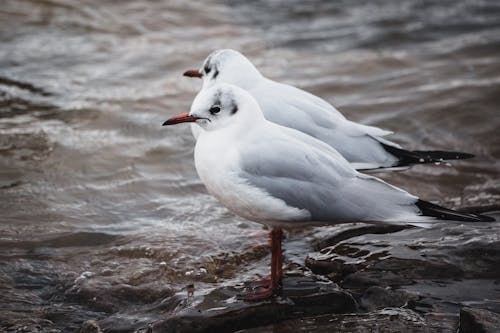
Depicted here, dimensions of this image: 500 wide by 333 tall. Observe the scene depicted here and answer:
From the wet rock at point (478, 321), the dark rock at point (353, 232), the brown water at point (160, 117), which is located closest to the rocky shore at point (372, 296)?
the wet rock at point (478, 321)

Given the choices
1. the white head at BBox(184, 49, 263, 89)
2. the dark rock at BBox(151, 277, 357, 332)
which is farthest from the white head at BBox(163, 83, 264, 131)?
the white head at BBox(184, 49, 263, 89)

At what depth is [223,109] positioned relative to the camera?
4.32 meters

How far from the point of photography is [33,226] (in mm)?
5426

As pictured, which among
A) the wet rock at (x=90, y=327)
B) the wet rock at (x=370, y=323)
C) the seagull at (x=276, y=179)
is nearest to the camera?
the wet rock at (x=370, y=323)

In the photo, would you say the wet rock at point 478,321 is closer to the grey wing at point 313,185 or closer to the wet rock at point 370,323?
the wet rock at point 370,323

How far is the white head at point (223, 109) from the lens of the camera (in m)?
4.30

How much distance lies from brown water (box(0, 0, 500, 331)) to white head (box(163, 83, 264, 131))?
973 millimetres

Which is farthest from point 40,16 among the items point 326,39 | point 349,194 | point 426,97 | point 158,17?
point 349,194

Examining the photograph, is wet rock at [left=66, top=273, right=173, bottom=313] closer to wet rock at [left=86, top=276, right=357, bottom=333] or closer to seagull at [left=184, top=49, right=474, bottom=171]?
wet rock at [left=86, top=276, right=357, bottom=333]

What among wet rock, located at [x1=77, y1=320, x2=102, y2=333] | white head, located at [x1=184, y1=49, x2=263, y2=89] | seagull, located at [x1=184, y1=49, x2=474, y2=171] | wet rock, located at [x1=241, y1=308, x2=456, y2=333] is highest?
white head, located at [x1=184, y1=49, x2=263, y2=89]

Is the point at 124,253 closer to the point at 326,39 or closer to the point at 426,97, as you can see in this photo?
the point at 426,97

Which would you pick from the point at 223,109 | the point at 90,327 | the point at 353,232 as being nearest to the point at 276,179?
the point at 223,109

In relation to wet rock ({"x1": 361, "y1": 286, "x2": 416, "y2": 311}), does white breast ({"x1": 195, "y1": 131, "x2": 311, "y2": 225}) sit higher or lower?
higher

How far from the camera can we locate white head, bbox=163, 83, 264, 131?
14.1ft
